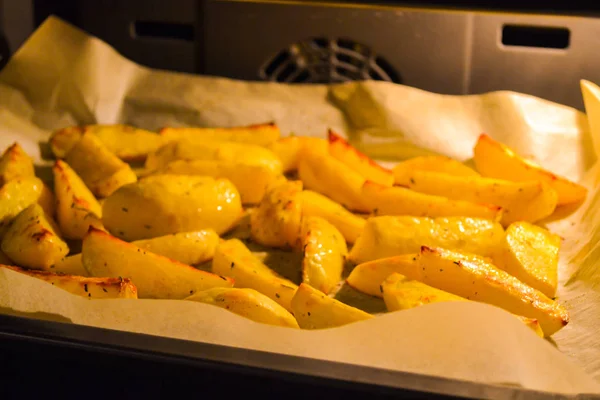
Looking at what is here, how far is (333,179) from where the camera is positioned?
1.47 meters

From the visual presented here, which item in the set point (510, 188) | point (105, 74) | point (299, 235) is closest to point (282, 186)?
point (299, 235)

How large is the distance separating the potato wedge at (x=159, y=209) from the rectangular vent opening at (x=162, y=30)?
67 cm

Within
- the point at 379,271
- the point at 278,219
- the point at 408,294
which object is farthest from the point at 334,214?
the point at 408,294

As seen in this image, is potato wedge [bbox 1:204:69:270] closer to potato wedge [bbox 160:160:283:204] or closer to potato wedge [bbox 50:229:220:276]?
potato wedge [bbox 50:229:220:276]

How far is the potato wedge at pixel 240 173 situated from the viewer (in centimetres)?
146

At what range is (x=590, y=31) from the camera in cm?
166

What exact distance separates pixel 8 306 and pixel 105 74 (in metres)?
0.99

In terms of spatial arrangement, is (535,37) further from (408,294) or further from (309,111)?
(408,294)

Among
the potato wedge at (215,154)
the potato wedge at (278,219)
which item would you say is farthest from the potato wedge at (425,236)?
the potato wedge at (215,154)

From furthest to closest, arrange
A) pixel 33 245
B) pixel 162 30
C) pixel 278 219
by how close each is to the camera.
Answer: pixel 162 30, pixel 278 219, pixel 33 245

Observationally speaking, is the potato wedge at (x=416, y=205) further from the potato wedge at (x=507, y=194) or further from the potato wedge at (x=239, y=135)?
the potato wedge at (x=239, y=135)

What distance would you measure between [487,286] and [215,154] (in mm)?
646

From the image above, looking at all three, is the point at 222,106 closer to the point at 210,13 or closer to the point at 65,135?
the point at 210,13

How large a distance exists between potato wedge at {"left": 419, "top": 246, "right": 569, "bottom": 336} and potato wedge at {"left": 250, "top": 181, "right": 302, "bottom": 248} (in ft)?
0.90
